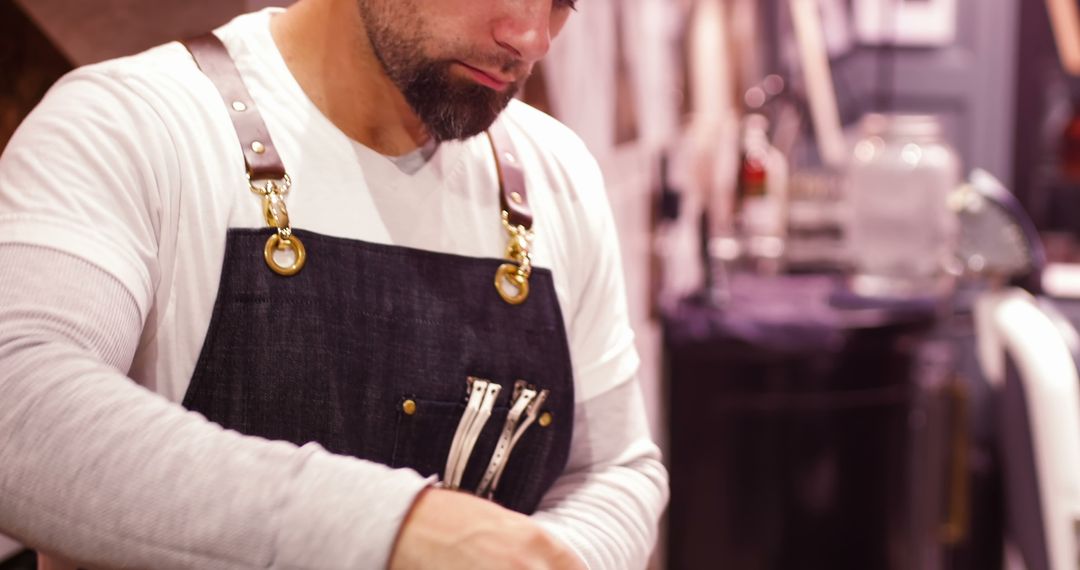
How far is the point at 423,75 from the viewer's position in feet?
3.38

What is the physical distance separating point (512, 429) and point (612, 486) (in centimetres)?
15

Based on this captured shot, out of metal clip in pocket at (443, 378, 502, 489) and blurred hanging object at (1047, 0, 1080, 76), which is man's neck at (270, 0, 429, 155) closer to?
metal clip in pocket at (443, 378, 502, 489)

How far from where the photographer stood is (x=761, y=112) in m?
4.74

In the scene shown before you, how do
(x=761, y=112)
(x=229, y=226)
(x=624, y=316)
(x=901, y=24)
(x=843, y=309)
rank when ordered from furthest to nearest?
(x=761, y=112) < (x=901, y=24) < (x=843, y=309) < (x=624, y=316) < (x=229, y=226)

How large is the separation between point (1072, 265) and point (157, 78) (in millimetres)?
4067

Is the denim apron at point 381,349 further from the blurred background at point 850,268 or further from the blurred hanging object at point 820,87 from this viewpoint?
the blurred hanging object at point 820,87

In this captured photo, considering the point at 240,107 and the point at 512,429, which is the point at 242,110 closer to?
the point at 240,107

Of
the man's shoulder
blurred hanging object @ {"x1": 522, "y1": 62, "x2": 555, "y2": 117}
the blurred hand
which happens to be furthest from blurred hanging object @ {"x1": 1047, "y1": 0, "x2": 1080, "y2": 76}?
the blurred hand

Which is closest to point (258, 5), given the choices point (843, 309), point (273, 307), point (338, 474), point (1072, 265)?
point (273, 307)

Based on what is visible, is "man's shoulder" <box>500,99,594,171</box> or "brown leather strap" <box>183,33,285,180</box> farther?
"man's shoulder" <box>500,99,594,171</box>

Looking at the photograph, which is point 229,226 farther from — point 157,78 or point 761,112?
point 761,112

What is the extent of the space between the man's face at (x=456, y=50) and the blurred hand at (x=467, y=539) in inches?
16.3

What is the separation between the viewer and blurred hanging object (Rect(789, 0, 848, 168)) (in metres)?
4.97

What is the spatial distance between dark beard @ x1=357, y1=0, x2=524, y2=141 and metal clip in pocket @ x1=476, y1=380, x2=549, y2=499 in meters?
0.26
